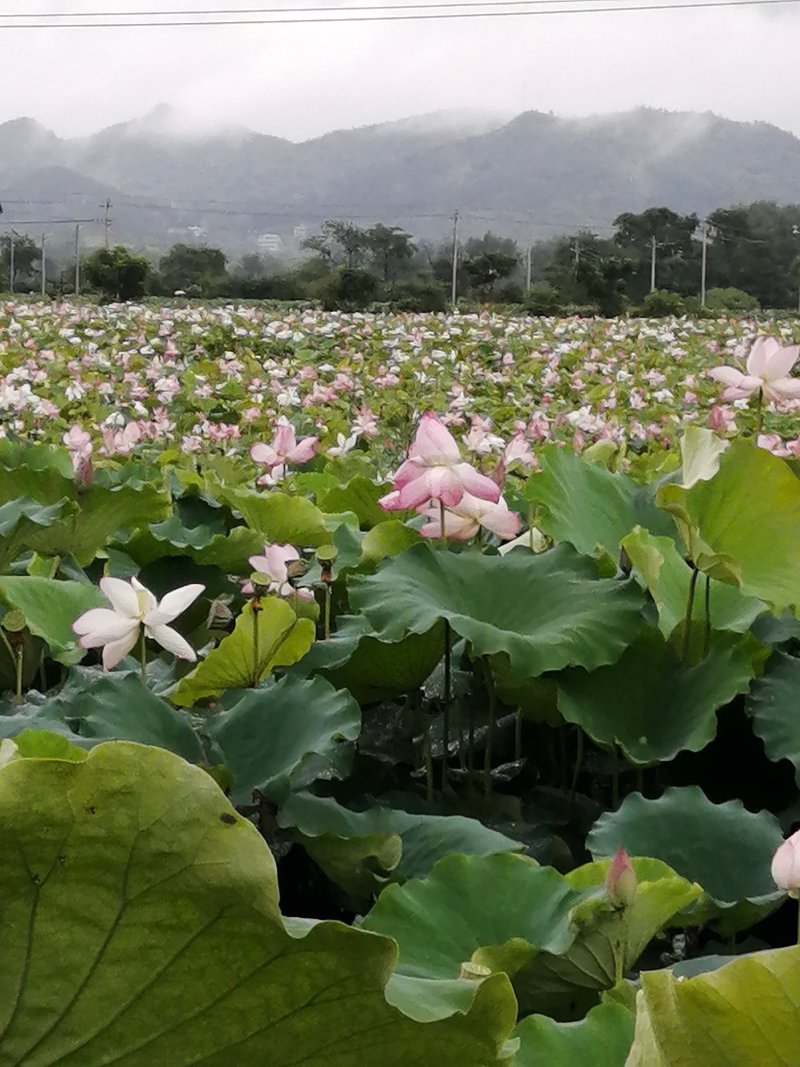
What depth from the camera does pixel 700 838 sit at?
0.76m

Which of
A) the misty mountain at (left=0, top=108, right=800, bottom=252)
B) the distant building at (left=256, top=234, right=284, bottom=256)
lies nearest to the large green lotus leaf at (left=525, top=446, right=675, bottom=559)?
the distant building at (left=256, top=234, right=284, bottom=256)

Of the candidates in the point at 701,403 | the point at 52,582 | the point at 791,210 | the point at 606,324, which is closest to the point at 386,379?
the point at 701,403

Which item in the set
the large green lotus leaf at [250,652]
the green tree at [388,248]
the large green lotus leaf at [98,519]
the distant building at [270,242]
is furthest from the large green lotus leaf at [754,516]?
the distant building at [270,242]

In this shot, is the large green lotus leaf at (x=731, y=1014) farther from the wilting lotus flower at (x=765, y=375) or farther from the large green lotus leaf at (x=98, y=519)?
the large green lotus leaf at (x=98, y=519)

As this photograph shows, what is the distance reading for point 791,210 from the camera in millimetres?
44875

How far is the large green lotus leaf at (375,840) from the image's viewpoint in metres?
0.70

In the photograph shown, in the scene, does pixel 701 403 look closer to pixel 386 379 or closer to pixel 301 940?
pixel 386 379

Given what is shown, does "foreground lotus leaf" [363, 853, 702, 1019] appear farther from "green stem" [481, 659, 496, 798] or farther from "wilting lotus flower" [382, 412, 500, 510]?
"wilting lotus flower" [382, 412, 500, 510]

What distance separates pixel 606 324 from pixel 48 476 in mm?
9270

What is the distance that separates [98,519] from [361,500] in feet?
1.18

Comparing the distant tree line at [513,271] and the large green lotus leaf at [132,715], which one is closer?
the large green lotus leaf at [132,715]

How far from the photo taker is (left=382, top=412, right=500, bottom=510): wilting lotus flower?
3.17 feet

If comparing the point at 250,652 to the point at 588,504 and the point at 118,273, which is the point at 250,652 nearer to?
the point at 588,504

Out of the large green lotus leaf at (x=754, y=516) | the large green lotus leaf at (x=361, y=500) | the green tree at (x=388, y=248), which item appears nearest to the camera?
the large green lotus leaf at (x=754, y=516)
